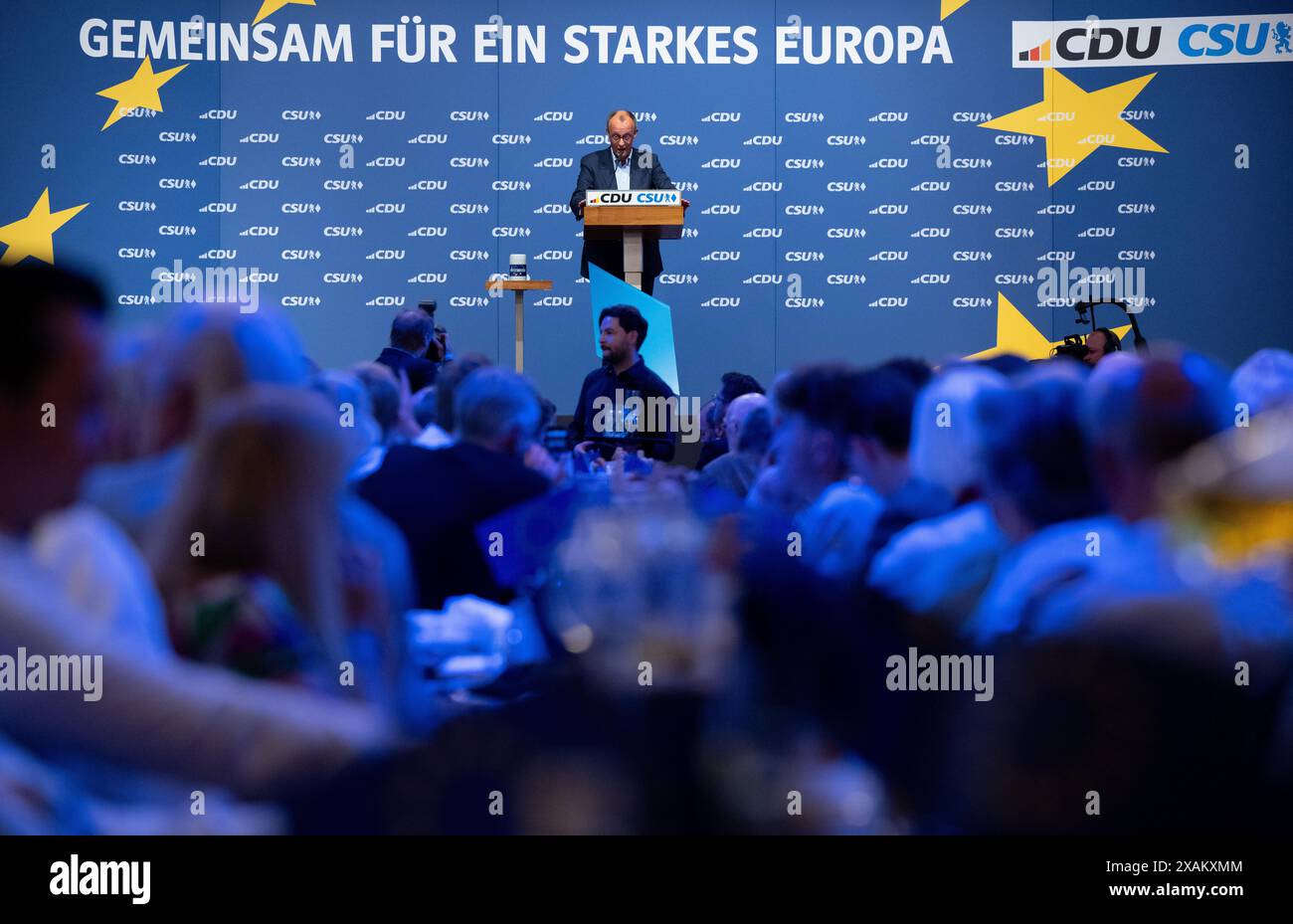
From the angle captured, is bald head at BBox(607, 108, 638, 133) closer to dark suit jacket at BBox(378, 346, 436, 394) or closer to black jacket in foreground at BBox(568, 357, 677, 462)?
black jacket in foreground at BBox(568, 357, 677, 462)

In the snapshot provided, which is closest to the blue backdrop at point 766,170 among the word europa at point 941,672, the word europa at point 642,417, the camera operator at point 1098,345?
the camera operator at point 1098,345

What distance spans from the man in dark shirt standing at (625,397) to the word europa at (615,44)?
4.20 m

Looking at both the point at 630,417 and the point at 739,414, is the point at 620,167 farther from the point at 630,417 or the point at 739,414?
the point at 739,414

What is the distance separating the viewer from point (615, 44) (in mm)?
7625

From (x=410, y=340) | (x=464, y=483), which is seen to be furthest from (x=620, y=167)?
(x=464, y=483)

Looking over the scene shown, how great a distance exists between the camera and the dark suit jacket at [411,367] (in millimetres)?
2621

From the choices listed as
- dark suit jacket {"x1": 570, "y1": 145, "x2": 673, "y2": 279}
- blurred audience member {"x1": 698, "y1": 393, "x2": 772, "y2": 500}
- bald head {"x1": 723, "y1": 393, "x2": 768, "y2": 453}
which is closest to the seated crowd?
blurred audience member {"x1": 698, "y1": 393, "x2": 772, "y2": 500}

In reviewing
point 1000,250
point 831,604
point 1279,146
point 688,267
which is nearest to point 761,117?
point 688,267

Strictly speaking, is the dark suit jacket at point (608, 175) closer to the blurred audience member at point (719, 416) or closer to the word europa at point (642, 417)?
the blurred audience member at point (719, 416)

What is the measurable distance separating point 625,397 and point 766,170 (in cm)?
445

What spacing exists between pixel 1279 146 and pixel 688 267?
12.4ft

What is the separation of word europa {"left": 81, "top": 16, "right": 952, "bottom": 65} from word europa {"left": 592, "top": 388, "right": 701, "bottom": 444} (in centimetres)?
446
